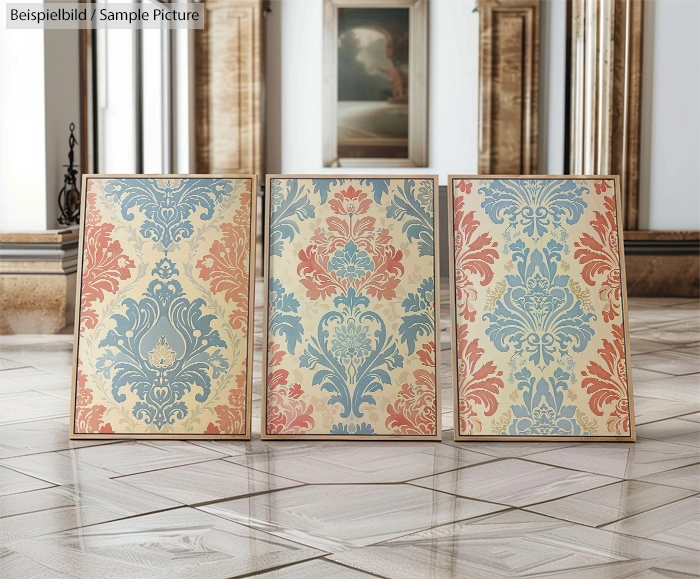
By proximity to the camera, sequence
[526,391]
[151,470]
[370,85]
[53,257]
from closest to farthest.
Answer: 1. [151,470]
2. [526,391]
3. [53,257]
4. [370,85]

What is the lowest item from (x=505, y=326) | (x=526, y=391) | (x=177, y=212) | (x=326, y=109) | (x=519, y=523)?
(x=519, y=523)

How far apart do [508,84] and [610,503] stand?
802 centimetres

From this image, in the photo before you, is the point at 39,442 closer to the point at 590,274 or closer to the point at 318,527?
the point at 318,527

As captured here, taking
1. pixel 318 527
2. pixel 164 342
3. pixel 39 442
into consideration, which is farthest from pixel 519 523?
pixel 39 442

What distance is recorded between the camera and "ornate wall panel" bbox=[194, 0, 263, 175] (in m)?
9.86

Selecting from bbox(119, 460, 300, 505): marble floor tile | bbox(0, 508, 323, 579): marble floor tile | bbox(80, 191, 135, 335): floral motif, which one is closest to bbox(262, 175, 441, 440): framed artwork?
bbox(119, 460, 300, 505): marble floor tile

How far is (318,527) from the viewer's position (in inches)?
90.1

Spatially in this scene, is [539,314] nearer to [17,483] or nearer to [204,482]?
[204,482]

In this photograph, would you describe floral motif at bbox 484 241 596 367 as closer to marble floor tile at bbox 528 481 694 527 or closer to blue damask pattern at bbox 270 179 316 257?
marble floor tile at bbox 528 481 694 527

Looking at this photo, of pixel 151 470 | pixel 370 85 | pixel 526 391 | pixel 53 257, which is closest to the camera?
pixel 151 470

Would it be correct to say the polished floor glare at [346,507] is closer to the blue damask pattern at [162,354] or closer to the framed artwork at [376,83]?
the blue damask pattern at [162,354]

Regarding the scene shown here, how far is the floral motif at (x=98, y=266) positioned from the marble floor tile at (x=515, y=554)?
1459 millimetres

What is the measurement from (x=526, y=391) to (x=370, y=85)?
7.38 metres

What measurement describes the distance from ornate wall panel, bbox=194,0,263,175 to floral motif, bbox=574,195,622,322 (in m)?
7.05
